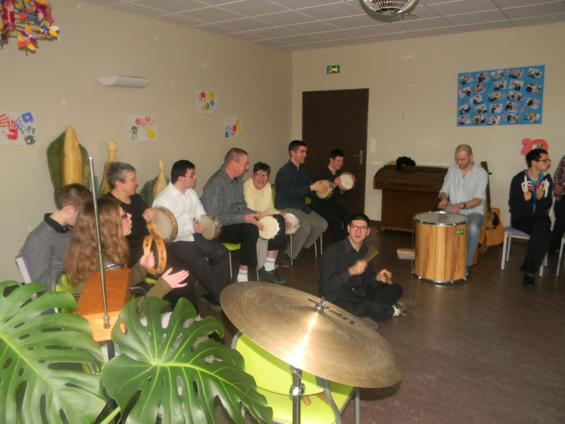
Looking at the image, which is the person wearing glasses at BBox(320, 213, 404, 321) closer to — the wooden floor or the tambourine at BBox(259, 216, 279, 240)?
the wooden floor

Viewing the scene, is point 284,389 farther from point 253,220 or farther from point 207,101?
point 207,101

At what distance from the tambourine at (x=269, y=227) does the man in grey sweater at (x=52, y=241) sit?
1.82m

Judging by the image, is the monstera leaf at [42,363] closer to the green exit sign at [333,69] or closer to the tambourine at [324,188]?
the tambourine at [324,188]

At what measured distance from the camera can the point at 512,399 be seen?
8.44 feet

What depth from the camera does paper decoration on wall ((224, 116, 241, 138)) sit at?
5988 millimetres

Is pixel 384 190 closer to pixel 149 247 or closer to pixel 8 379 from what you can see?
pixel 149 247

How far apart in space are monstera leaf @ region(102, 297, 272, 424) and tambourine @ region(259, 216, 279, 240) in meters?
2.89

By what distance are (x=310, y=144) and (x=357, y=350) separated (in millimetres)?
6222

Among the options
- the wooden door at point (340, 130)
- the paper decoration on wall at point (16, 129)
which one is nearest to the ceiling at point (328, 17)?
the wooden door at point (340, 130)

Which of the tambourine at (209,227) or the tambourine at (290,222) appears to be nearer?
the tambourine at (209,227)

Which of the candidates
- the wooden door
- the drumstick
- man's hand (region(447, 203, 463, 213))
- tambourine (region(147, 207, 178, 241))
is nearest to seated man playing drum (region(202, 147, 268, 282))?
tambourine (region(147, 207, 178, 241))

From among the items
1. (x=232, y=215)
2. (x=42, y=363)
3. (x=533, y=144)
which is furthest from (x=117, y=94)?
(x=533, y=144)

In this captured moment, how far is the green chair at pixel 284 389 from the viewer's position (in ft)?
5.36

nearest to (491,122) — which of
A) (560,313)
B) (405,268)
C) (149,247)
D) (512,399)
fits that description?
(405,268)
